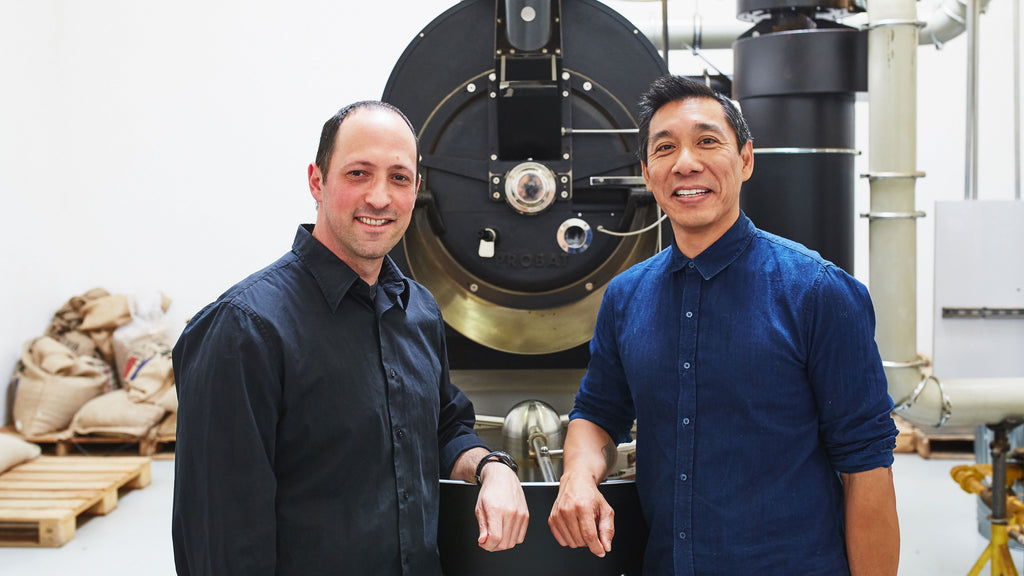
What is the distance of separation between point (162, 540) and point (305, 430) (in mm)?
2765

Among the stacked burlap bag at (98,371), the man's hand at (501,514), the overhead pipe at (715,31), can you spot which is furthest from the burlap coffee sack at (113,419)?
the man's hand at (501,514)

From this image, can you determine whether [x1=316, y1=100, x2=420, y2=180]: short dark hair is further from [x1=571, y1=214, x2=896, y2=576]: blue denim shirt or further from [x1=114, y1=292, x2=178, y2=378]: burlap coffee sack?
[x1=114, y1=292, x2=178, y2=378]: burlap coffee sack

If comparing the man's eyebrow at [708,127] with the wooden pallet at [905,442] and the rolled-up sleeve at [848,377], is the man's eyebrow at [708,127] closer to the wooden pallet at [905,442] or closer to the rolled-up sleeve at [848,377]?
the rolled-up sleeve at [848,377]

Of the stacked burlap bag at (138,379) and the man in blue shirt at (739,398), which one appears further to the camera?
the stacked burlap bag at (138,379)

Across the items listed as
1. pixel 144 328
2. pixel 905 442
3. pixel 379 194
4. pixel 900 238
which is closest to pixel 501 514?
pixel 379 194

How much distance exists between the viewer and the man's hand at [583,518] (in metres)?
1.47

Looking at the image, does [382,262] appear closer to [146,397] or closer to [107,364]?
[146,397]

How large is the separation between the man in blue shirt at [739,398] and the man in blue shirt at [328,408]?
0.93 feet

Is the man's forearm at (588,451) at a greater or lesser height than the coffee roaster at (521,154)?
lesser

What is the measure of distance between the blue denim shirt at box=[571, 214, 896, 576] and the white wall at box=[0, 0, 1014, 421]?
4035 millimetres

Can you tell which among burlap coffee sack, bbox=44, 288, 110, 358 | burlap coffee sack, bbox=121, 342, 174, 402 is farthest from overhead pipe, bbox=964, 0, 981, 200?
burlap coffee sack, bbox=44, 288, 110, 358

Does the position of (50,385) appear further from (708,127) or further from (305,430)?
(708,127)

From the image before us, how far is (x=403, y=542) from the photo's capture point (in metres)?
1.47

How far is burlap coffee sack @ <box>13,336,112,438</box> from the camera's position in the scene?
15.4 ft
